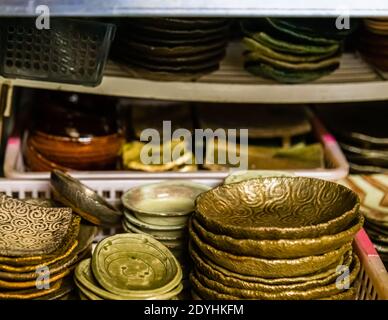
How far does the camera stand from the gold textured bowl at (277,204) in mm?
1289

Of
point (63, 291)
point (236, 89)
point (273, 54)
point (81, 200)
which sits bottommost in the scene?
point (63, 291)

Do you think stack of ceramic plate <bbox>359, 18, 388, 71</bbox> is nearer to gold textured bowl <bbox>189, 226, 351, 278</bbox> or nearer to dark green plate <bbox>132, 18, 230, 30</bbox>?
dark green plate <bbox>132, 18, 230, 30</bbox>

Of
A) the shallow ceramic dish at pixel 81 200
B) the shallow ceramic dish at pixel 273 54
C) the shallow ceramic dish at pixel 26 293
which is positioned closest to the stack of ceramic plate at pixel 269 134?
the shallow ceramic dish at pixel 273 54

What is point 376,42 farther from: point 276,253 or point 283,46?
point 276,253

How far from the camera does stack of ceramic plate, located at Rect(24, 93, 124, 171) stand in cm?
172

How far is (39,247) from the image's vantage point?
1.28 metres

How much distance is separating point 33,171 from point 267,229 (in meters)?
0.83

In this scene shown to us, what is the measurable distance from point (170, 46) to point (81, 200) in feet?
1.47

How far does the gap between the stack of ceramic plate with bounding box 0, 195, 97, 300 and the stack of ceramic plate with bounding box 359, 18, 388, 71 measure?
2.98 ft

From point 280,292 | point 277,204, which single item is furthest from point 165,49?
point 280,292

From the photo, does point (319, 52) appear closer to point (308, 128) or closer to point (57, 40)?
point (308, 128)

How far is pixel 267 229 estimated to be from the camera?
1.16 m

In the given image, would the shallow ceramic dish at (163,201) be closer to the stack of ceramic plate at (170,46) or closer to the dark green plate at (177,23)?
the stack of ceramic plate at (170,46)
